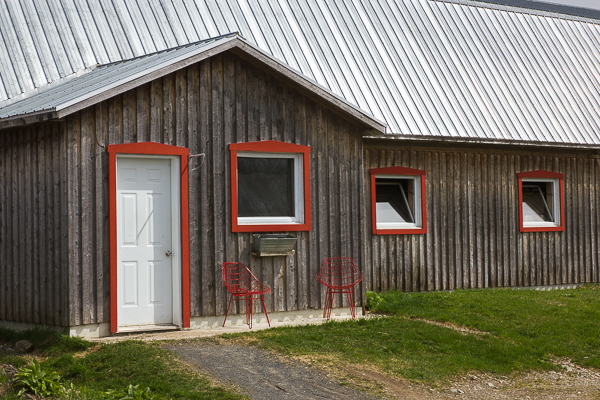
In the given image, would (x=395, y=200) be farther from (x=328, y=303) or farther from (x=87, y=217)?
(x=87, y=217)

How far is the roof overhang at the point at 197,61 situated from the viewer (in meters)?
9.23

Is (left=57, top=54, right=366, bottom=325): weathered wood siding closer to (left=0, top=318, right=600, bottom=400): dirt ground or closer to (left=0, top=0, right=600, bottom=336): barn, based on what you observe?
(left=0, top=0, right=600, bottom=336): barn

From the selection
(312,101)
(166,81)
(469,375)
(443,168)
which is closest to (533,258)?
(443,168)

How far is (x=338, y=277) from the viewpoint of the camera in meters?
11.5

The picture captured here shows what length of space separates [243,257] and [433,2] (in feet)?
32.9

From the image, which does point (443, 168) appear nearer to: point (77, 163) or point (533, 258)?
point (533, 258)

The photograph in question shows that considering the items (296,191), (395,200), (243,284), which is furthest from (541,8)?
(243,284)

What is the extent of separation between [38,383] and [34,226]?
3378mm

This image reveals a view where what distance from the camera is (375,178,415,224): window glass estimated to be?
13914 millimetres

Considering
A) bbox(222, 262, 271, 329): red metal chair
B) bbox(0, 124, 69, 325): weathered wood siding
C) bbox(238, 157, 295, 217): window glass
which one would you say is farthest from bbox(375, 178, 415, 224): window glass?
bbox(0, 124, 69, 325): weathered wood siding

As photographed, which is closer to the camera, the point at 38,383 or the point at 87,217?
the point at 38,383

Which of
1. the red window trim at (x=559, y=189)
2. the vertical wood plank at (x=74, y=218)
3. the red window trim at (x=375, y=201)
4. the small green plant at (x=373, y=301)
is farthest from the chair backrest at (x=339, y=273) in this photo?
the red window trim at (x=559, y=189)

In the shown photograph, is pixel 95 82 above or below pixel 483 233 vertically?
above

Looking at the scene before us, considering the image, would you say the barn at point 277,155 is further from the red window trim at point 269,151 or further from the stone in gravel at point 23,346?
the stone in gravel at point 23,346
